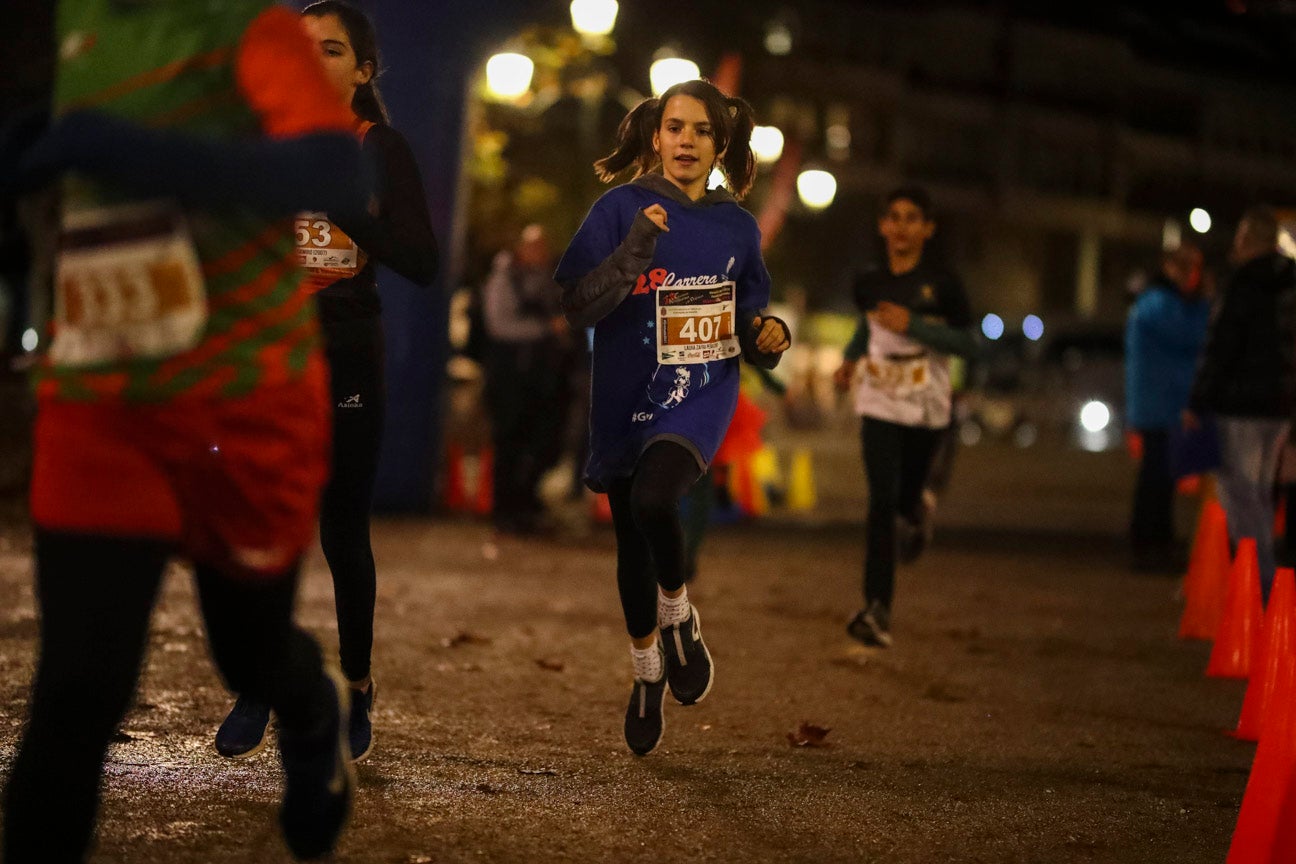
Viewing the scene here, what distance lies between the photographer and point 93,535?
2.77 meters

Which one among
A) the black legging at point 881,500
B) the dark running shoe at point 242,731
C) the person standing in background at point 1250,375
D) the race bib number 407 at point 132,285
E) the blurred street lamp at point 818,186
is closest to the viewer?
the race bib number 407 at point 132,285

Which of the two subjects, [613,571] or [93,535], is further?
[613,571]

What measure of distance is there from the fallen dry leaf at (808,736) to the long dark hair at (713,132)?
179 cm

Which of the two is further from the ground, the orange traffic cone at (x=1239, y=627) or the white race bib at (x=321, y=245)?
the white race bib at (x=321, y=245)

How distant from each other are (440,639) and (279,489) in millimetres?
4336

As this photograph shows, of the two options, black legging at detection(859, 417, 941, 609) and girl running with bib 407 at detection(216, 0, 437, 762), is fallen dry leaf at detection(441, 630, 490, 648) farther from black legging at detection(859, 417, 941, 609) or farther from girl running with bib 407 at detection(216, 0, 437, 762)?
girl running with bib 407 at detection(216, 0, 437, 762)

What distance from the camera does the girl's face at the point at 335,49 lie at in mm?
4238

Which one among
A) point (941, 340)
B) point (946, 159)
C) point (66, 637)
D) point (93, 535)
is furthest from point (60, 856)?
point (946, 159)

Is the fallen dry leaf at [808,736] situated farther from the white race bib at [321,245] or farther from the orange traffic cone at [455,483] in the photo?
the orange traffic cone at [455,483]

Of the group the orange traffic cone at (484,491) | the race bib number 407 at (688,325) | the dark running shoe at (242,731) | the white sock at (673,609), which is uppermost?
the race bib number 407 at (688,325)

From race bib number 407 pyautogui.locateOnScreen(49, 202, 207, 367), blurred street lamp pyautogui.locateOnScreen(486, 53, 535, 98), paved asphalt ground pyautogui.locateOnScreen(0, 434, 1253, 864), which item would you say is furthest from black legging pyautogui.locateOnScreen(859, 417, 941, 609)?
blurred street lamp pyautogui.locateOnScreen(486, 53, 535, 98)

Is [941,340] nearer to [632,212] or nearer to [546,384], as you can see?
[632,212]

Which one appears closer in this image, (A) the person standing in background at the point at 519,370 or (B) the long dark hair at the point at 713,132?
(B) the long dark hair at the point at 713,132

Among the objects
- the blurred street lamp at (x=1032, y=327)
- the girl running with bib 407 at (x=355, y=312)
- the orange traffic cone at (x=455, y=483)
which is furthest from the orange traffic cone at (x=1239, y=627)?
the blurred street lamp at (x=1032, y=327)
